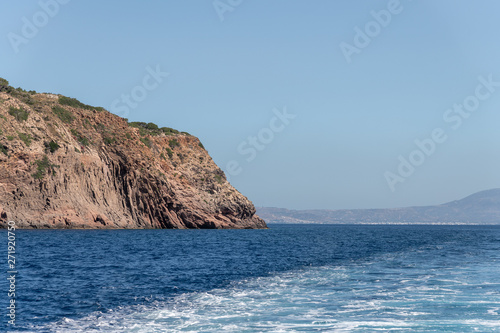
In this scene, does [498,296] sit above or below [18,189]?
below

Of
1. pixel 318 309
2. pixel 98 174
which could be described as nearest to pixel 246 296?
pixel 318 309

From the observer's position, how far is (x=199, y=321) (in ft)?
69.3

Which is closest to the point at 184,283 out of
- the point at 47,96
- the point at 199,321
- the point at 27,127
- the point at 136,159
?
the point at 199,321

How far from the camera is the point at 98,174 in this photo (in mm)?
100500

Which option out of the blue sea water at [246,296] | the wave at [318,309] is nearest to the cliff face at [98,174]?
the blue sea water at [246,296]

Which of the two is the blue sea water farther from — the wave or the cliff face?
the cliff face

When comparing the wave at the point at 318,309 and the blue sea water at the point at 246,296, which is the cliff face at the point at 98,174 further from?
the wave at the point at 318,309

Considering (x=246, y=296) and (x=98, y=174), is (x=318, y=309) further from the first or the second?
(x=98, y=174)

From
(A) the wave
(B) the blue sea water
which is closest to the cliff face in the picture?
(B) the blue sea water

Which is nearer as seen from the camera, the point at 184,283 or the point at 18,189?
the point at 184,283

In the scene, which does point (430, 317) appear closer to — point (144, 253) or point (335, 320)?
point (335, 320)

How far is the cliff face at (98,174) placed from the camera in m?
84.7

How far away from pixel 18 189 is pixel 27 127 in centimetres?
1381

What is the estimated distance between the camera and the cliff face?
278ft
